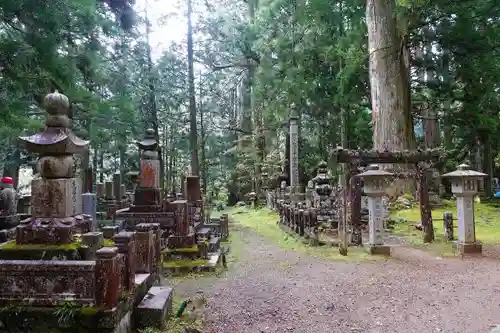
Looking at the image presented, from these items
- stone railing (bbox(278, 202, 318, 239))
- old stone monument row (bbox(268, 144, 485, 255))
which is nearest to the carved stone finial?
old stone monument row (bbox(268, 144, 485, 255))

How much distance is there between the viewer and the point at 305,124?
21750mm

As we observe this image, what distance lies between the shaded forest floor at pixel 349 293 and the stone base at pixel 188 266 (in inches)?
10.5

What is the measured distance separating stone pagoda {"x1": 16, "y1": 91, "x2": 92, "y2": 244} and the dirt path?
2.07 metres

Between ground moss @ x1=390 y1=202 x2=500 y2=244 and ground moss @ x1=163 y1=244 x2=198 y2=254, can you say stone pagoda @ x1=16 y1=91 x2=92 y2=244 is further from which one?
ground moss @ x1=390 y1=202 x2=500 y2=244

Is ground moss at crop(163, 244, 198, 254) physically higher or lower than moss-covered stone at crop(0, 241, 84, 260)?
lower

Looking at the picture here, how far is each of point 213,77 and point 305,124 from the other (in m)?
6.66

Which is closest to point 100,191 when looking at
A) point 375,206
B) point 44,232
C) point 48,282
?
point 375,206

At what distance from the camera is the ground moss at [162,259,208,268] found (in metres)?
7.30

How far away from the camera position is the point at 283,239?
11031mm

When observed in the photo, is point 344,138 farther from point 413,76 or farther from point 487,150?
point 487,150

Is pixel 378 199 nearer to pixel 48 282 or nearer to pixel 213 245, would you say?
pixel 213 245

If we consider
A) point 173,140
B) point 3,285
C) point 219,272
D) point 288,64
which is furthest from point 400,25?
point 173,140

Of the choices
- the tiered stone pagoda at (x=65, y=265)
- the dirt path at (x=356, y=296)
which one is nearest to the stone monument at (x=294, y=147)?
the dirt path at (x=356, y=296)

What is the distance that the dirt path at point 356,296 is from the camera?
4.59 meters
